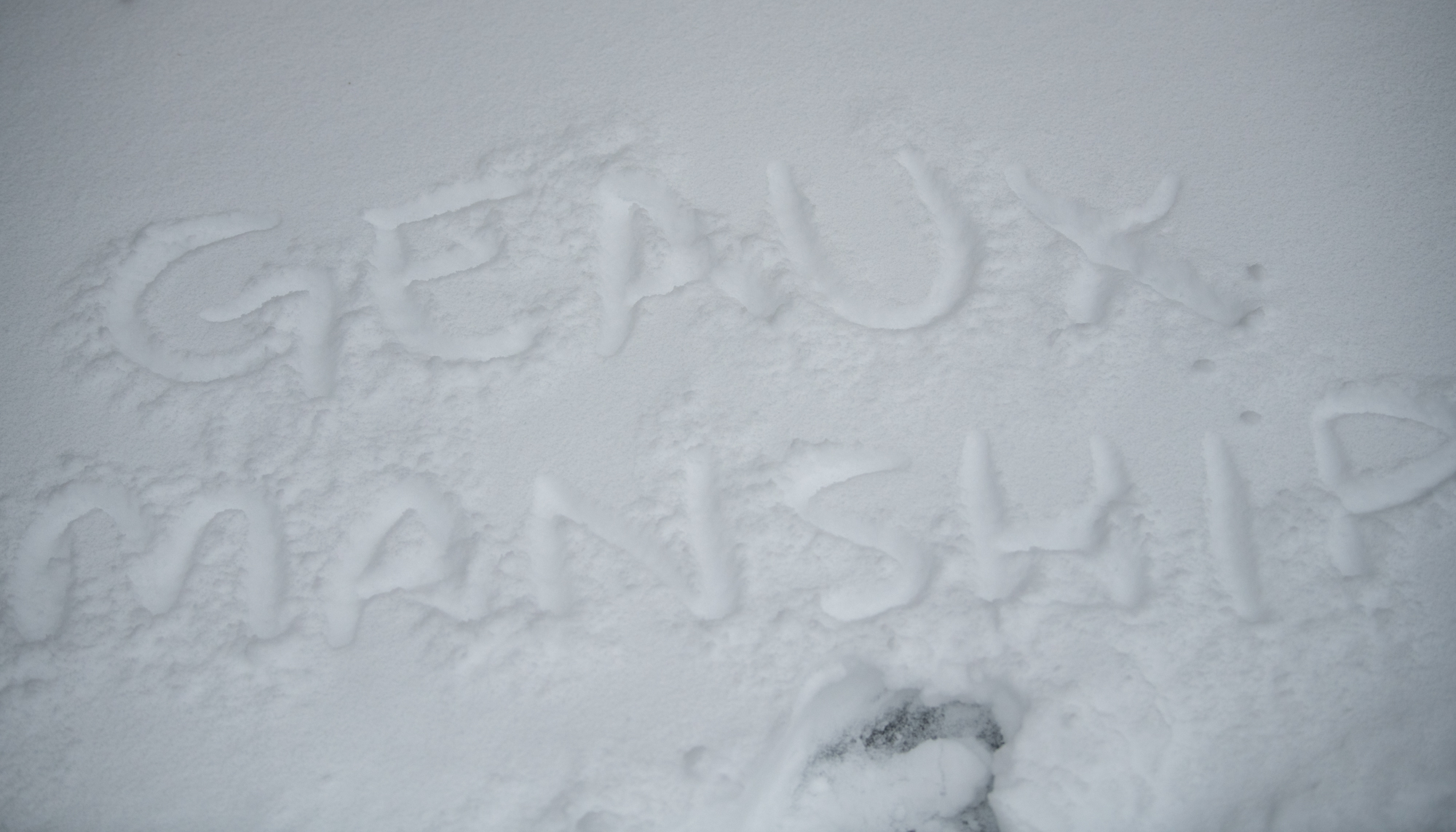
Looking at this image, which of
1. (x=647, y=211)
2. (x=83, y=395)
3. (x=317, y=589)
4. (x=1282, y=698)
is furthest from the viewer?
(x=647, y=211)

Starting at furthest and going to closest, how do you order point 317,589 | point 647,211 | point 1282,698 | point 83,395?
point 647,211 < point 83,395 < point 317,589 < point 1282,698

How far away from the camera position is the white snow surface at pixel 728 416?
3.40ft

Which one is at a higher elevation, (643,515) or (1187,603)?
(643,515)

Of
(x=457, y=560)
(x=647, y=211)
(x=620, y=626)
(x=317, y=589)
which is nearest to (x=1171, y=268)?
(x=647, y=211)

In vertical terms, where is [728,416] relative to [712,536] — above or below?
above

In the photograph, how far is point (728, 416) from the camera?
1.24 meters

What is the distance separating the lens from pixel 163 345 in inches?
52.3

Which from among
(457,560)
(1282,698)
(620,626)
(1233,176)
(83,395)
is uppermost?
(83,395)

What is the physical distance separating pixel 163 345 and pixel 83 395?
101mm

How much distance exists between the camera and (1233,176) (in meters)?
1.38

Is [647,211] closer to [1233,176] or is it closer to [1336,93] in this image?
[1233,176]

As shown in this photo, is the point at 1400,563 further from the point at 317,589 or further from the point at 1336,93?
the point at 317,589

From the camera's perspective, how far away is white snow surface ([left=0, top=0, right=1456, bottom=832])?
3.40ft

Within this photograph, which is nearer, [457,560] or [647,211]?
[457,560]
